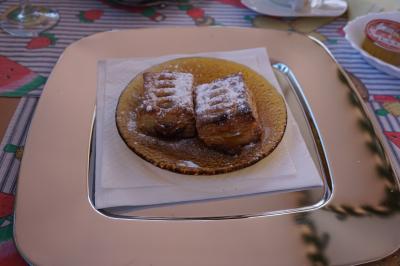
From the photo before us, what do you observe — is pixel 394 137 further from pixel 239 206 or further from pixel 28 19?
pixel 28 19

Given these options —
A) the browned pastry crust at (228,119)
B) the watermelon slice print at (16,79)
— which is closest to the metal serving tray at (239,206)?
the browned pastry crust at (228,119)

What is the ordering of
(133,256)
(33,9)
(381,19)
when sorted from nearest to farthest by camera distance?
(133,256)
(381,19)
(33,9)

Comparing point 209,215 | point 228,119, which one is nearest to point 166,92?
point 228,119

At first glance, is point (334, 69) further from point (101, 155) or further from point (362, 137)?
point (101, 155)

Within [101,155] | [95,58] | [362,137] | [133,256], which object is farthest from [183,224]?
[95,58]

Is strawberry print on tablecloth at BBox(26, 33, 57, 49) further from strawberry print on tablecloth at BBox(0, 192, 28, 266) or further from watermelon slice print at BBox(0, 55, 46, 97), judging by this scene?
strawberry print on tablecloth at BBox(0, 192, 28, 266)

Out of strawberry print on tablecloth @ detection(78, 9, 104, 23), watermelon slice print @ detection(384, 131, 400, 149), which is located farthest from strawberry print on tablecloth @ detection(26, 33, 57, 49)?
watermelon slice print @ detection(384, 131, 400, 149)

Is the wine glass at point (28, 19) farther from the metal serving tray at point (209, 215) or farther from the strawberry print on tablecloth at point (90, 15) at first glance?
the metal serving tray at point (209, 215)
